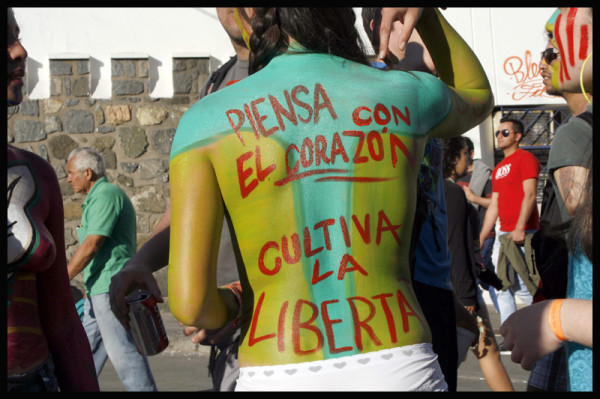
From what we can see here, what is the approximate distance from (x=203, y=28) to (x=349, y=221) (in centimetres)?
885

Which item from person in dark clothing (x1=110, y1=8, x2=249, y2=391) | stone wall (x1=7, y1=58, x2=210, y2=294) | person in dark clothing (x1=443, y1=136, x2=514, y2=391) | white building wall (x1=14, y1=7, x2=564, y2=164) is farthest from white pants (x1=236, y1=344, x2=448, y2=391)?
white building wall (x1=14, y1=7, x2=564, y2=164)

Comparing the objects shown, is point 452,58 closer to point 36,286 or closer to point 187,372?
point 36,286

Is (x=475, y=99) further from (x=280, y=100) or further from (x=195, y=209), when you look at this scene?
(x=195, y=209)

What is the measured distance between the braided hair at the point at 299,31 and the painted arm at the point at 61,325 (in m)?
0.91

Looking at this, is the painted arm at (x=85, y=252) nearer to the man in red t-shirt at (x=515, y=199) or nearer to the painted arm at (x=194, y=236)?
the man in red t-shirt at (x=515, y=199)

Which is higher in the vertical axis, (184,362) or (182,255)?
(182,255)

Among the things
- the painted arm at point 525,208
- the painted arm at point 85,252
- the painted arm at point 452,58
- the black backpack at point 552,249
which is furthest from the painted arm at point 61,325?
the painted arm at point 525,208

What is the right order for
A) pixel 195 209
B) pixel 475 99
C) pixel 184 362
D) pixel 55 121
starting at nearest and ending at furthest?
pixel 195 209
pixel 475 99
pixel 184 362
pixel 55 121

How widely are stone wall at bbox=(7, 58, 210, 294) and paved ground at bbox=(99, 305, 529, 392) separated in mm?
2041

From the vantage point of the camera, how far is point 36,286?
92.0 inches

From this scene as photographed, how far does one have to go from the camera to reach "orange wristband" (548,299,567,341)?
6.03ft

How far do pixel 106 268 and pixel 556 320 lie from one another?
433 cm
